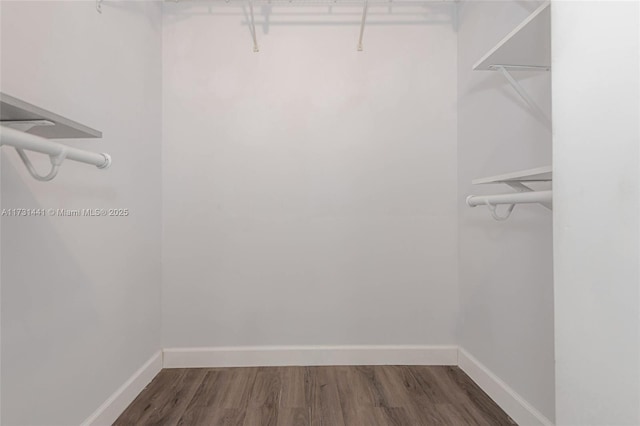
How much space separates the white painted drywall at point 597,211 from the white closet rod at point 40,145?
1.18 metres

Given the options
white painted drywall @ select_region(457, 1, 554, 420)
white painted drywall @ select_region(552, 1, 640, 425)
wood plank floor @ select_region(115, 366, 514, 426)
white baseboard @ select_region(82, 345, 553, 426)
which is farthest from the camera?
white baseboard @ select_region(82, 345, 553, 426)

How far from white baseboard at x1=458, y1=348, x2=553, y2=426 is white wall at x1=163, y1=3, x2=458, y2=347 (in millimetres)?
199

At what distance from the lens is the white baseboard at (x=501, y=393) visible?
5.14 ft

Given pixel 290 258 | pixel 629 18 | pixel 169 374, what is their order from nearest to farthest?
pixel 629 18, pixel 169 374, pixel 290 258

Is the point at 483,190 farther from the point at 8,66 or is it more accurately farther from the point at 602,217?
the point at 8,66

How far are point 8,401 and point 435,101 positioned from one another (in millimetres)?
2413

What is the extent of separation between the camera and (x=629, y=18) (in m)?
0.69

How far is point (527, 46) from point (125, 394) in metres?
2.20

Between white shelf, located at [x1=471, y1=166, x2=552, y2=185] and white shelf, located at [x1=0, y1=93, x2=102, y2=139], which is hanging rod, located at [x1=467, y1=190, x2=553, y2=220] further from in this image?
white shelf, located at [x1=0, y1=93, x2=102, y2=139]

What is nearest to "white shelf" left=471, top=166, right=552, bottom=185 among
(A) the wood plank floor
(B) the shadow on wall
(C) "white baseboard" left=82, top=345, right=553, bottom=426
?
(A) the wood plank floor

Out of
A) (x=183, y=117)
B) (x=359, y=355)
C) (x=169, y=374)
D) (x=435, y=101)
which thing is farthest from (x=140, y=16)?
(x=359, y=355)

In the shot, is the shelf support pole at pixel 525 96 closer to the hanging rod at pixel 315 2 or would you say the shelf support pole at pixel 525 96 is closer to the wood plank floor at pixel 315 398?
the hanging rod at pixel 315 2

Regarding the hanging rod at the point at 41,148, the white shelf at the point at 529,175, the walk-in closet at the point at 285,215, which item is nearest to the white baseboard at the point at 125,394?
the walk-in closet at the point at 285,215

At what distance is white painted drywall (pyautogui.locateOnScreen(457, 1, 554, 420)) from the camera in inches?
60.1
